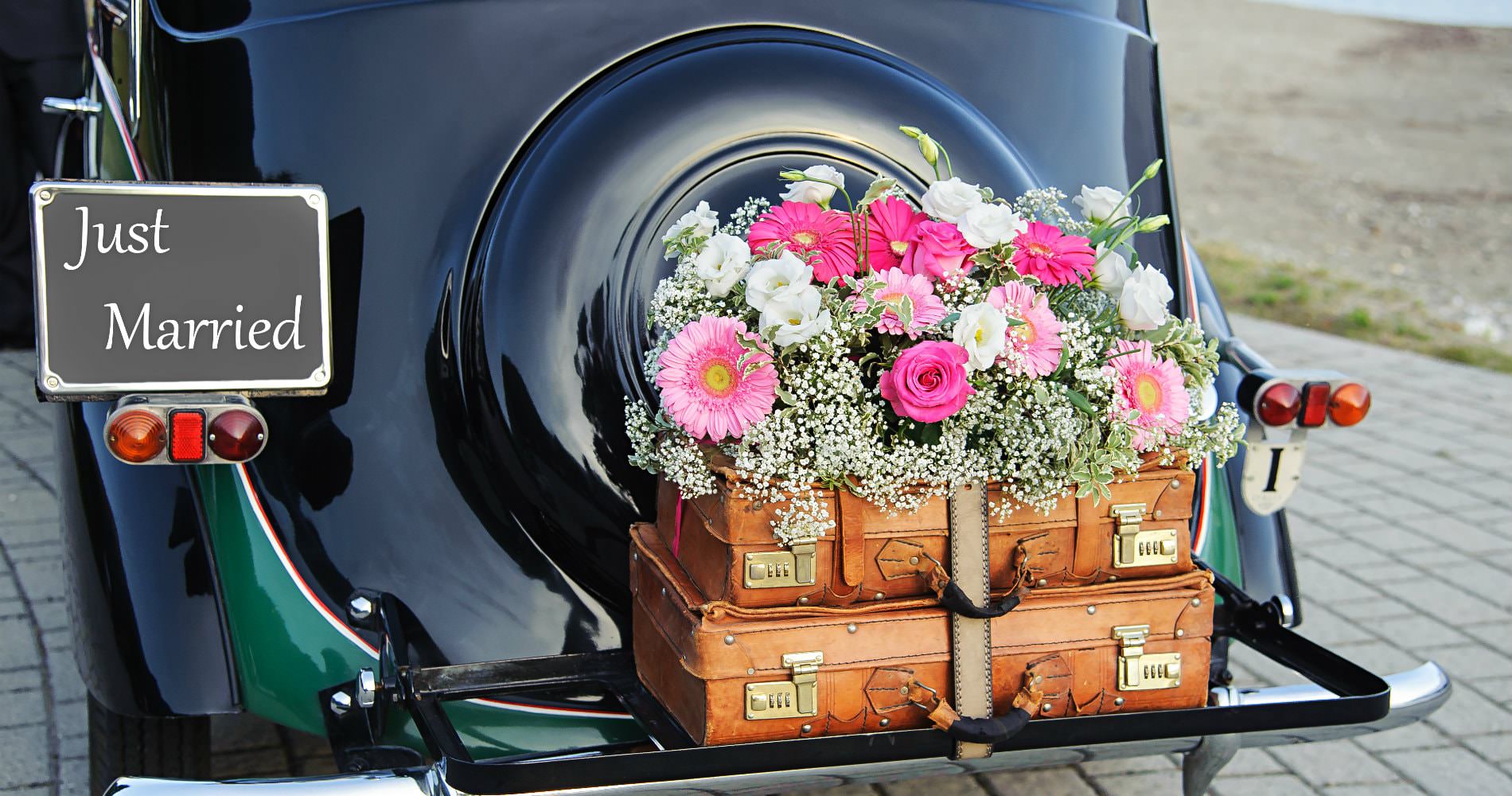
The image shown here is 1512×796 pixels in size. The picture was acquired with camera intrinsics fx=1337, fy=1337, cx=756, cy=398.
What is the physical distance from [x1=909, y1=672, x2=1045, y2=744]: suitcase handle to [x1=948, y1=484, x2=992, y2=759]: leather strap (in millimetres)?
31

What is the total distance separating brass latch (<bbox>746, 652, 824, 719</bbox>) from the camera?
1.79 m

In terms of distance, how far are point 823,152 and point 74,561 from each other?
1.41m

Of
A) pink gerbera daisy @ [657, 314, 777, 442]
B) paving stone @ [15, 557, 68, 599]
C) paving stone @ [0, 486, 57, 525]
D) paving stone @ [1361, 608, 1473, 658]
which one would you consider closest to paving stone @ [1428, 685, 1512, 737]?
paving stone @ [1361, 608, 1473, 658]

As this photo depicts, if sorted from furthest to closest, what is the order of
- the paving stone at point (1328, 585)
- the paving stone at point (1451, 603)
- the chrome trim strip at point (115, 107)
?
1. the paving stone at point (1328, 585)
2. the paving stone at point (1451, 603)
3. the chrome trim strip at point (115, 107)

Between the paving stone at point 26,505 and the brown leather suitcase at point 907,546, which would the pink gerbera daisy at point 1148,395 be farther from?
the paving stone at point 26,505

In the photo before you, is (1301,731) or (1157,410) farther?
(1301,731)

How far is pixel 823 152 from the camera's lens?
7.29ft

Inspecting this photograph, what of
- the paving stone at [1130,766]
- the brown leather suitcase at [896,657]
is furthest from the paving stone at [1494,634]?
the brown leather suitcase at [896,657]

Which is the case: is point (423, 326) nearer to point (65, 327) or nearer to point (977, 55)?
point (65, 327)

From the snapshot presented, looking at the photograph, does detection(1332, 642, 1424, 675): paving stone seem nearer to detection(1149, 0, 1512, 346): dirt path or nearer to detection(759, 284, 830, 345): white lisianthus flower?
detection(759, 284, 830, 345): white lisianthus flower

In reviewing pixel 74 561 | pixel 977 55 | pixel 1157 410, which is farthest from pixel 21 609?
pixel 1157 410

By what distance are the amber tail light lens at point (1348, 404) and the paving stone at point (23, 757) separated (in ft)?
8.75

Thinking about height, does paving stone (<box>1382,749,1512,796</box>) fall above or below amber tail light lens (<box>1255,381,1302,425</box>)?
below

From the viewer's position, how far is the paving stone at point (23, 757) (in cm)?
278
